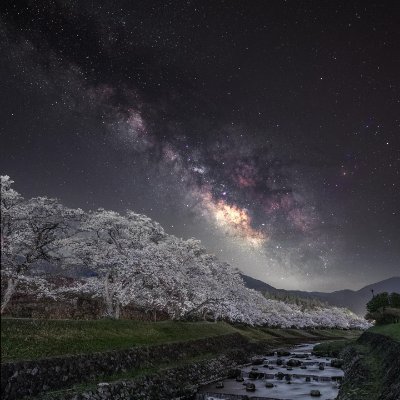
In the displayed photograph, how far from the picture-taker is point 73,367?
25.5 metres

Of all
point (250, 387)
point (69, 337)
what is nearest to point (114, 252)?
point (69, 337)

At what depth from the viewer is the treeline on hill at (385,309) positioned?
77000mm

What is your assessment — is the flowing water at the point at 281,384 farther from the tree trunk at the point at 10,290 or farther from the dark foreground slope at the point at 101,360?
the tree trunk at the point at 10,290

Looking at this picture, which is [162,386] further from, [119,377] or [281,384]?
[281,384]

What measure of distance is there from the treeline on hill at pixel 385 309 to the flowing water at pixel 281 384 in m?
32.0

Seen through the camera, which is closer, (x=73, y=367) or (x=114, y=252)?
(x=73, y=367)

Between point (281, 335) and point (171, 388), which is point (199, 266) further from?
point (281, 335)

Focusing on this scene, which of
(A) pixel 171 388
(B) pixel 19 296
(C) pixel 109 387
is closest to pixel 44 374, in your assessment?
(C) pixel 109 387

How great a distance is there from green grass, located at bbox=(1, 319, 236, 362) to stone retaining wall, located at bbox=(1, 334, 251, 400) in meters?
0.75

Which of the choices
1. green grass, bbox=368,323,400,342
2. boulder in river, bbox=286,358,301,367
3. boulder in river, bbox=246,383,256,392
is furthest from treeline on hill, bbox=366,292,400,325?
boulder in river, bbox=246,383,256,392

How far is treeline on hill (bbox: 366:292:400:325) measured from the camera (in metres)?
77.0

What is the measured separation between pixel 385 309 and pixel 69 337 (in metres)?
78.2

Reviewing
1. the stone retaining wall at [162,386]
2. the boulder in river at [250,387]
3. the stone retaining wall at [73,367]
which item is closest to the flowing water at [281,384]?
the boulder in river at [250,387]

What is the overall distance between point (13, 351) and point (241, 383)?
25.7m
